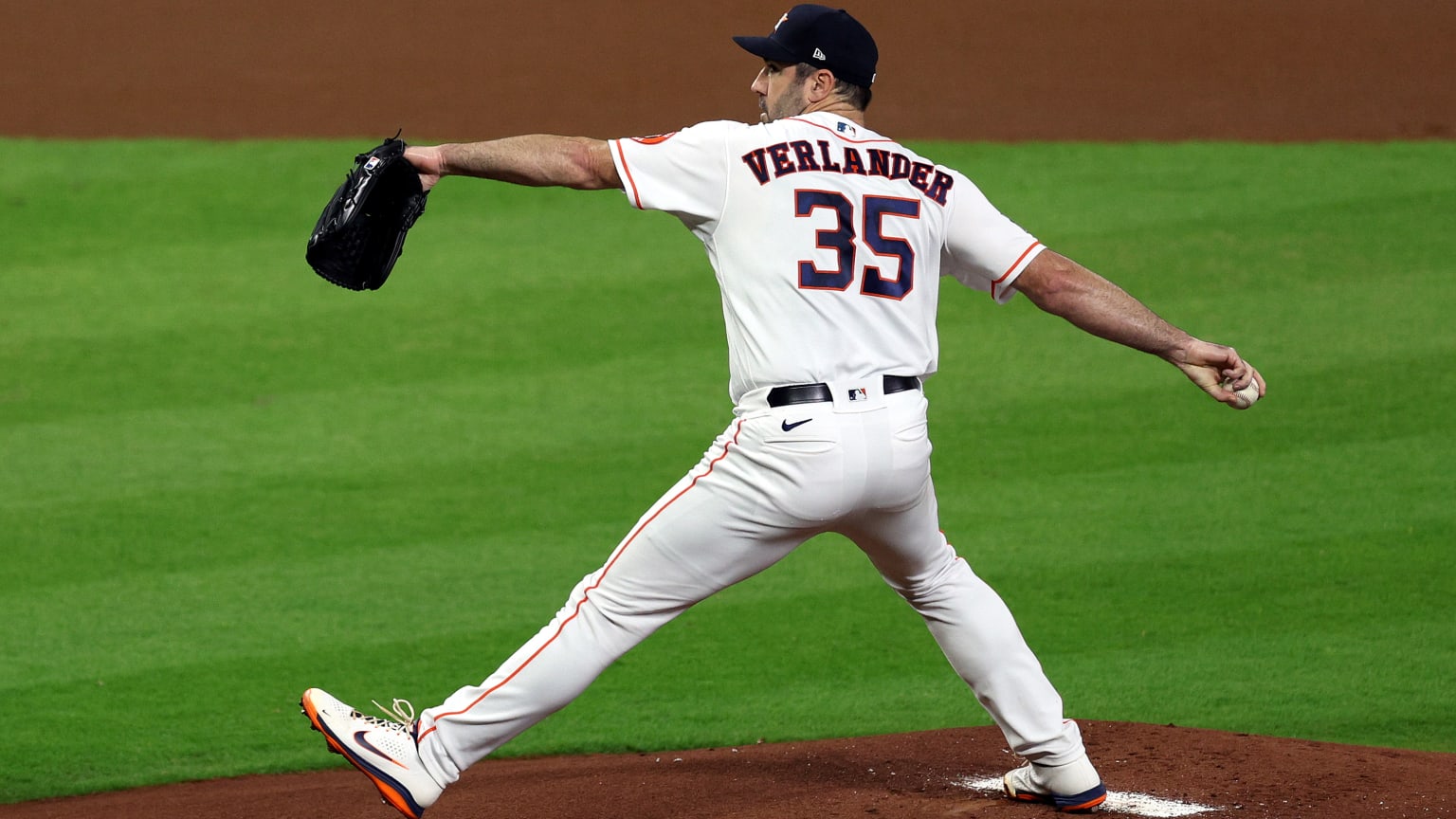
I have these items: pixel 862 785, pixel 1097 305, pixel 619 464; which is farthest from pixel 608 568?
pixel 619 464

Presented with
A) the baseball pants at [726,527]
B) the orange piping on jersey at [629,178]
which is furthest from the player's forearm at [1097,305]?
the orange piping on jersey at [629,178]

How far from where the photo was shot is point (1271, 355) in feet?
25.1

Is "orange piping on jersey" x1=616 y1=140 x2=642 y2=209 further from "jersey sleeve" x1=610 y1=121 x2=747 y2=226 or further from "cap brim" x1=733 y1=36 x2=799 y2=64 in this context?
"cap brim" x1=733 y1=36 x2=799 y2=64

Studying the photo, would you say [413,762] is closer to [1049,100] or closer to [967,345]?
[967,345]

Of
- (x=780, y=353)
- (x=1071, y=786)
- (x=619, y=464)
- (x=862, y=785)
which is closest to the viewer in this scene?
(x=780, y=353)

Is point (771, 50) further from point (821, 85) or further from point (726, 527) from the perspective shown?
point (726, 527)

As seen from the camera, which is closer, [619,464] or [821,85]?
[821,85]

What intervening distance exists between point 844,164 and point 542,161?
0.60m

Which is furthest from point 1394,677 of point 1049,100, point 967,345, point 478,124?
point 478,124

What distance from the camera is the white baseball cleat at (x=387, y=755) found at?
3262 mm

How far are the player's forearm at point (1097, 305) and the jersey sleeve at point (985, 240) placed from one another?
31mm

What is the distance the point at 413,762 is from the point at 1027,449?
Answer: 4061 mm

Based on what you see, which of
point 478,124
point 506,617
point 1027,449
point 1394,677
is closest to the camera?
point 1394,677

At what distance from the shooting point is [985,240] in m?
3.43
